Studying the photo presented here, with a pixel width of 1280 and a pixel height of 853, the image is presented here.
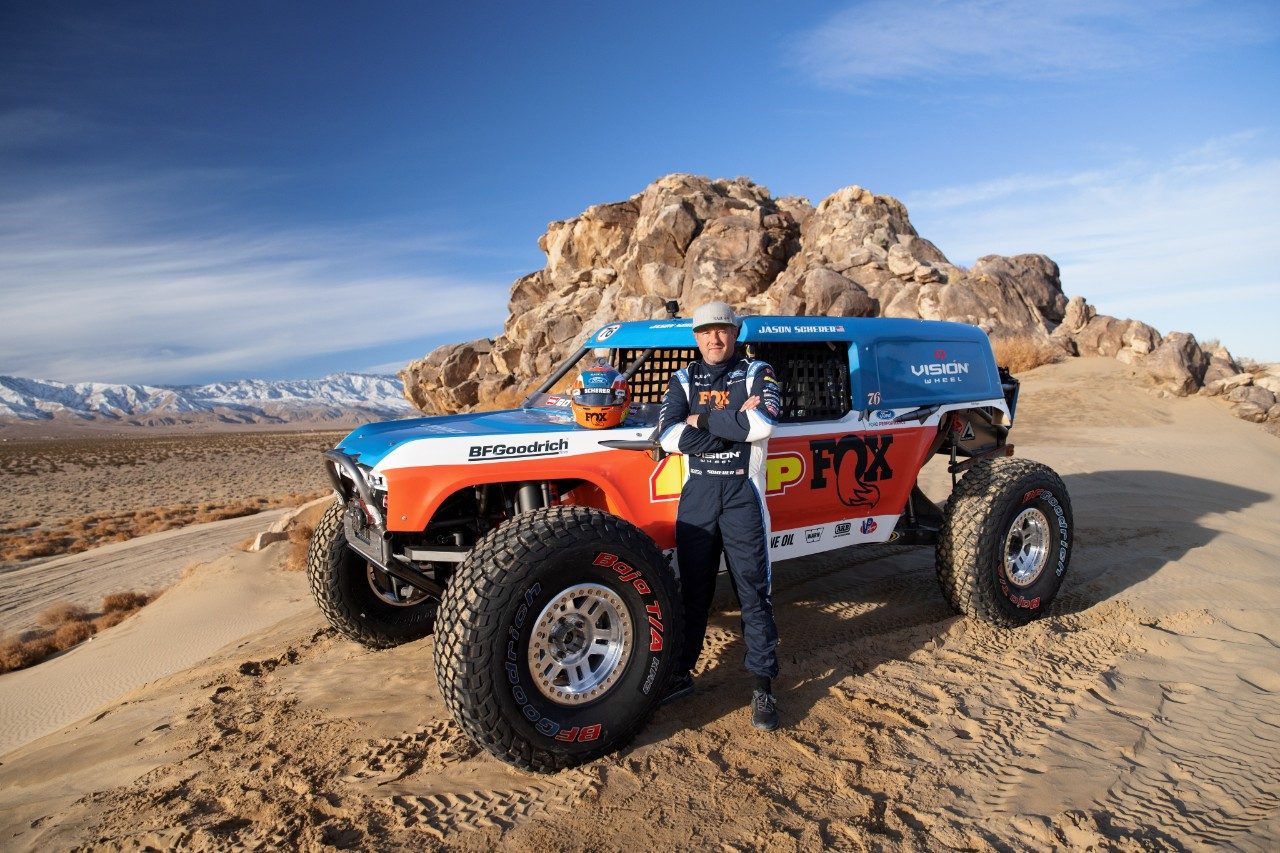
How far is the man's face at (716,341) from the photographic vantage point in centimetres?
394

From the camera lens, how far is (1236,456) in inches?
518

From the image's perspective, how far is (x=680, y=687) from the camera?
13.2 ft

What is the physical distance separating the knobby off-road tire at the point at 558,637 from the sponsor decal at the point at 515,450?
0.38 metres

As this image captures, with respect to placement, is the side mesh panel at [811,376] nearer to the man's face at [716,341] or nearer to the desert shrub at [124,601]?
the man's face at [716,341]

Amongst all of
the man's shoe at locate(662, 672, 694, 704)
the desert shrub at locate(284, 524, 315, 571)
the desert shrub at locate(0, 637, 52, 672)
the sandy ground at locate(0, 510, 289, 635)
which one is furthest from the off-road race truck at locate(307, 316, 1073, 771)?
the sandy ground at locate(0, 510, 289, 635)

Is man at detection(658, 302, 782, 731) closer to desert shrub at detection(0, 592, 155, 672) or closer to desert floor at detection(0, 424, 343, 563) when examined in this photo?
desert shrub at detection(0, 592, 155, 672)

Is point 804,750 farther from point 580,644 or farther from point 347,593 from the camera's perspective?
point 347,593

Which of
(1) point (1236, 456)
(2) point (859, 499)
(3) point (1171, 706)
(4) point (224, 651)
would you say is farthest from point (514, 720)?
(1) point (1236, 456)

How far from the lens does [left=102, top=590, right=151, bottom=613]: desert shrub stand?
11500mm

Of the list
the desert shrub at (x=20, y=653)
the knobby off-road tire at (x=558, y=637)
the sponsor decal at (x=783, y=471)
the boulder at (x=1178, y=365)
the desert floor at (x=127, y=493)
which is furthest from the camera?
the desert floor at (x=127, y=493)

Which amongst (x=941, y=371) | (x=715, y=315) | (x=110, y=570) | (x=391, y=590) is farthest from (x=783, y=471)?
(x=110, y=570)

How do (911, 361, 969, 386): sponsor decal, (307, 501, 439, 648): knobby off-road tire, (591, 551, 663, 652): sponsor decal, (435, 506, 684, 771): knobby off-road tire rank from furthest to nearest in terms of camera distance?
(911, 361, 969, 386): sponsor decal → (307, 501, 439, 648): knobby off-road tire → (591, 551, 663, 652): sponsor decal → (435, 506, 684, 771): knobby off-road tire

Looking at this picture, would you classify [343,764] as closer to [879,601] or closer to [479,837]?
[479,837]

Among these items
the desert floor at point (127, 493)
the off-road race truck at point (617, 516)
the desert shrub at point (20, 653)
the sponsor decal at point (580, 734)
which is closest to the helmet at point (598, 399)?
the off-road race truck at point (617, 516)
